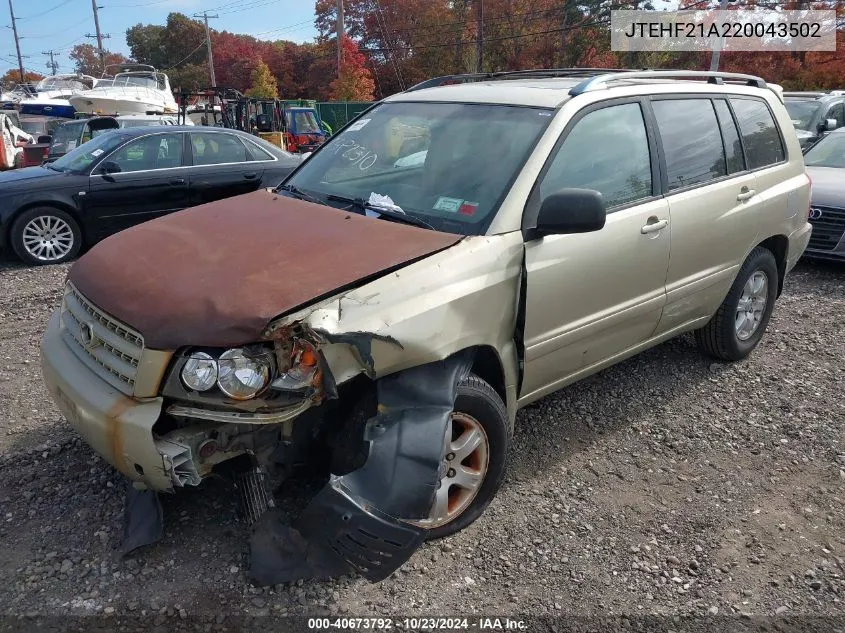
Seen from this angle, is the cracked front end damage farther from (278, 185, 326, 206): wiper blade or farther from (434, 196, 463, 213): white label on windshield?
(278, 185, 326, 206): wiper blade

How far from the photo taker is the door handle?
3.44 meters

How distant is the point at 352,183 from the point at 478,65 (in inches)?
1277

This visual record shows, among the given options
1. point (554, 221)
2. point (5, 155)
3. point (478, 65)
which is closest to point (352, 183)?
point (554, 221)

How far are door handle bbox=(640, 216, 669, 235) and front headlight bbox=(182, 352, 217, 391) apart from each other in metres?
2.28

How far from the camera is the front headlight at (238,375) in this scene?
2271mm

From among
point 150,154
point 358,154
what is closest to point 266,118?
point 150,154

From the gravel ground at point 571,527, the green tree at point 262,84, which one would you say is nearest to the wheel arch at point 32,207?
the gravel ground at point 571,527

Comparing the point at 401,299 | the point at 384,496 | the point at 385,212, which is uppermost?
the point at 385,212

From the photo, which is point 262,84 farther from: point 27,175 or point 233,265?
point 233,265

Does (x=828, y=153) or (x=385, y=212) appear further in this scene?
(x=828, y=153)

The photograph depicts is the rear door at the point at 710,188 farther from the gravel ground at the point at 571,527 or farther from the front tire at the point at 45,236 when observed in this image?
the front tire at the point at 45,236

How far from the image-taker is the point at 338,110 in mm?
30734

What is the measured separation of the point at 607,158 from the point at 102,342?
2528 millimetres

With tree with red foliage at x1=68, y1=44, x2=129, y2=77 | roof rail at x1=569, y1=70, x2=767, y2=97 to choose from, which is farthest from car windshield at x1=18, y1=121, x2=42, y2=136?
tree with red foliage at x1=68, y1=44, x2=129, y2=77
